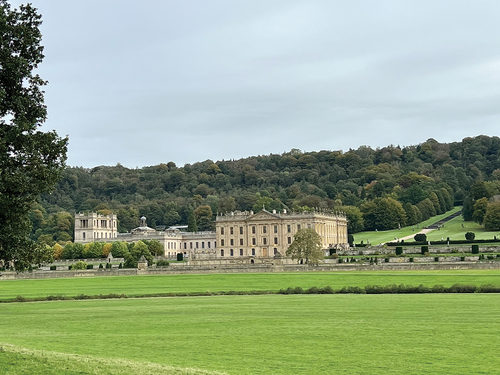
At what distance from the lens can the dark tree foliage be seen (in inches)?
774

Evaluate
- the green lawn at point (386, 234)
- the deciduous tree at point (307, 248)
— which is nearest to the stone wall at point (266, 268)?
Answer: the deciduous tree at point (307, 248)

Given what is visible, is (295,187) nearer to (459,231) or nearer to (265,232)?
(459,231)

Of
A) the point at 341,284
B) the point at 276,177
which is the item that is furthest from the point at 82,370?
the point at 276,177

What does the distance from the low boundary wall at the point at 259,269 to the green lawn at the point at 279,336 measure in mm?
24380

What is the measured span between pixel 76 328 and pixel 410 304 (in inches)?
476

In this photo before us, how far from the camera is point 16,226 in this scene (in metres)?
20.8

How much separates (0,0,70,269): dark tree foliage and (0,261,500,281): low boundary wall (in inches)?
1419

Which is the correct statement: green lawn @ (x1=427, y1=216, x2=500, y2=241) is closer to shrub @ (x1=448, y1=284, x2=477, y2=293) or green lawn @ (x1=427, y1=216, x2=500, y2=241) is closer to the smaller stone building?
the smaller stone building

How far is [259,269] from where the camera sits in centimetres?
5966

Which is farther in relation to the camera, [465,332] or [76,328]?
[76,328]

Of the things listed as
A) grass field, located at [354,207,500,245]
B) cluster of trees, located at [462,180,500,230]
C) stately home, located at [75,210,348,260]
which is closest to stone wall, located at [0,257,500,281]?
stately home, located at [75,210,348,260]

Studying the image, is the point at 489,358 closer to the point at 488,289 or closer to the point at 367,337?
the point at 367,337

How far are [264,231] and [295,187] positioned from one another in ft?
188

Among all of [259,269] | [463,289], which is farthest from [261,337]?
[259,269]
